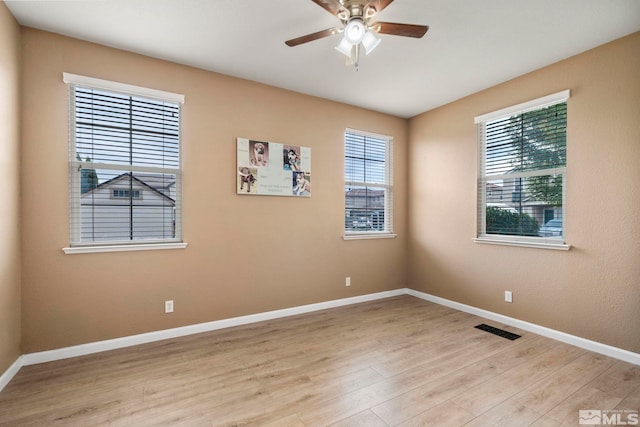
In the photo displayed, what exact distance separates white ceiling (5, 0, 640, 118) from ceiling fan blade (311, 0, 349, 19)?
0.32 meters

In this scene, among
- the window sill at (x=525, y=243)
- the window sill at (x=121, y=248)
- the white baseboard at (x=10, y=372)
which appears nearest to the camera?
the white baseboard at (x=10, y=372)

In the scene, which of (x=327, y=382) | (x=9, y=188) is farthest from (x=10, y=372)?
(x=327, y=382)

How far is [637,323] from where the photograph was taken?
2.54 meters

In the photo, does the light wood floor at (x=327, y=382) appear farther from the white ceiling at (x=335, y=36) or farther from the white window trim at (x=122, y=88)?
the white ceiling at (x=335, y=36)

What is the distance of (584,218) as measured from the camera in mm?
2854

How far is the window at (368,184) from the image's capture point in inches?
169

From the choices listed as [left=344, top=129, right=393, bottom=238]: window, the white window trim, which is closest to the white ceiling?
the white window trim

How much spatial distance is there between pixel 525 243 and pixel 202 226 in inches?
137

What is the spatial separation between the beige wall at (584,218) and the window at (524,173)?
99 millimetres

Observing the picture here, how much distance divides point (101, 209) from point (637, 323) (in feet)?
15.7

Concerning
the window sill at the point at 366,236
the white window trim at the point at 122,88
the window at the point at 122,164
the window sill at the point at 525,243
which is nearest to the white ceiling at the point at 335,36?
the white window trim at the point at 122,88

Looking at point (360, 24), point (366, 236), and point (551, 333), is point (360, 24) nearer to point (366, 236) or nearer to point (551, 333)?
point (366, 236)

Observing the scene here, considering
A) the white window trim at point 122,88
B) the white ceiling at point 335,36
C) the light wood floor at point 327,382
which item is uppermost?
the white ceiling at point 335,36

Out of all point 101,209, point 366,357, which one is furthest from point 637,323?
point 101,209
